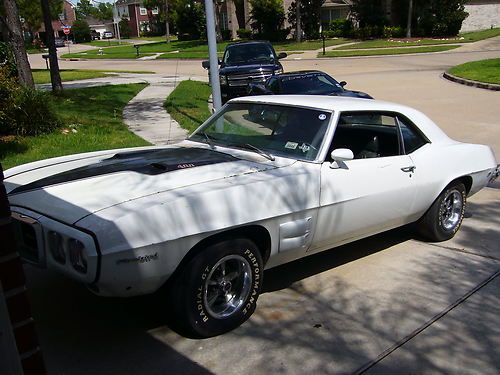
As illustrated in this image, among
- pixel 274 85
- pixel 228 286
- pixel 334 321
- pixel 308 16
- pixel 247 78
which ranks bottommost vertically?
pixel 334 321

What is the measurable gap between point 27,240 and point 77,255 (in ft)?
1.69

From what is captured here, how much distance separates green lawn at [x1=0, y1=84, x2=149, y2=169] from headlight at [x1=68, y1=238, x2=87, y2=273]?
17.3 feet

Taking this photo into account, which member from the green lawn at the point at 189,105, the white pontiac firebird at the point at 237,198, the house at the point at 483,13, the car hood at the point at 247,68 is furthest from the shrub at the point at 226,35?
the white pontiac firebird at the point at 237,198

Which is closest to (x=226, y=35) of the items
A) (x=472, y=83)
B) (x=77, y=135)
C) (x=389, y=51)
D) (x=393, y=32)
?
(x=393, y=32)

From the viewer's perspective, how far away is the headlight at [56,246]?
3.13 metres

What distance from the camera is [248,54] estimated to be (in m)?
16.6

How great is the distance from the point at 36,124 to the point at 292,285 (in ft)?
23.2

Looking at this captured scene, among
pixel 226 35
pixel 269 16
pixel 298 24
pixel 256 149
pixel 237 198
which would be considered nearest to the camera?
pixel 237 198

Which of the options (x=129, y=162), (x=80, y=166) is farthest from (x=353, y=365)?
(x=80, y=166)

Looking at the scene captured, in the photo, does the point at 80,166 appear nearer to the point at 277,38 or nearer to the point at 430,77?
the point at 430,77

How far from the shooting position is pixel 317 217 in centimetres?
394

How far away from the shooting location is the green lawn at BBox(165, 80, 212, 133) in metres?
11.9

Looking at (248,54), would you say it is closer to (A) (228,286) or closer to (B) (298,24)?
(A) (228,286)

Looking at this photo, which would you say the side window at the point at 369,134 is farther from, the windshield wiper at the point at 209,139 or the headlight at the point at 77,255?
the headlight at the point at 77,255
